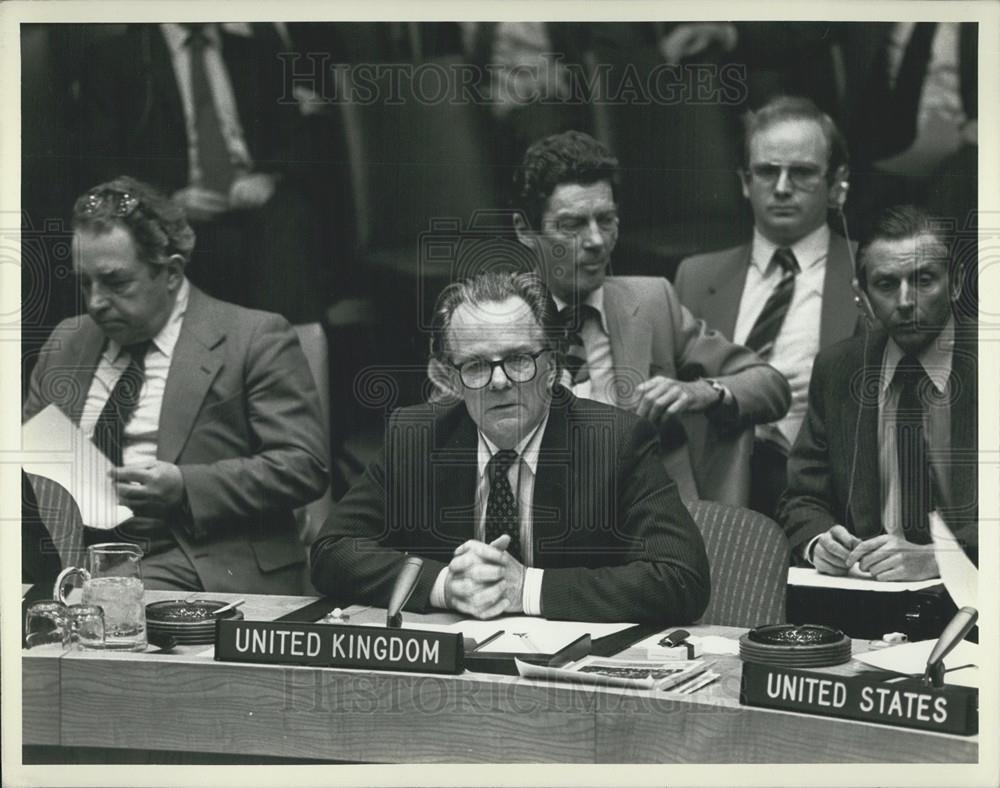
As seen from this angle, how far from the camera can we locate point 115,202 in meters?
4.77

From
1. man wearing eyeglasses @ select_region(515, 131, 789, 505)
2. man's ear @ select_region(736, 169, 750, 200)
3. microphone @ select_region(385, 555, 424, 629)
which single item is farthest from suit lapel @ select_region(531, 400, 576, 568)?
man's ear @ select_region(736, 169, 750, 200)

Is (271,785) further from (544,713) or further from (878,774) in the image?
(878,774)

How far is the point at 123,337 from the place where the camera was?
479 centimetres

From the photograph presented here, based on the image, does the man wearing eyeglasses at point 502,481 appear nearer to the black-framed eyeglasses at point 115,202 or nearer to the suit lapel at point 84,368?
the suit lapel at point 84,368

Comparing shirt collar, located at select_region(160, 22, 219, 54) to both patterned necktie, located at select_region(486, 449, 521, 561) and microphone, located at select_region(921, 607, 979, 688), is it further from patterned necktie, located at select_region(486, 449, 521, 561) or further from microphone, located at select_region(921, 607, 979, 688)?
microphone, located at select_region(921, 607, 979, 688)

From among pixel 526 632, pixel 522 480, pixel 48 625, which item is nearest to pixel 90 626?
pixel 48 625

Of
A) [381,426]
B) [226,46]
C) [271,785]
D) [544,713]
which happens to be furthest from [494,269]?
[271,785]

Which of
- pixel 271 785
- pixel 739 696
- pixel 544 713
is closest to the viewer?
pixel 739 696

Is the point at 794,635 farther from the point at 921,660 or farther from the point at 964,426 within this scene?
the point at 964,426

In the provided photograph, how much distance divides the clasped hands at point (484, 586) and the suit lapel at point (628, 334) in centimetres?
68

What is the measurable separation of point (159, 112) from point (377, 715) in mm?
2120

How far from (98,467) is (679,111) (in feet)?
7.49

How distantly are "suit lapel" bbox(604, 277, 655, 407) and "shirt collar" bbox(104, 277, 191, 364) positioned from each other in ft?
4.70

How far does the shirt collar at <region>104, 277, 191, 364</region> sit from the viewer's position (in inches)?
188
